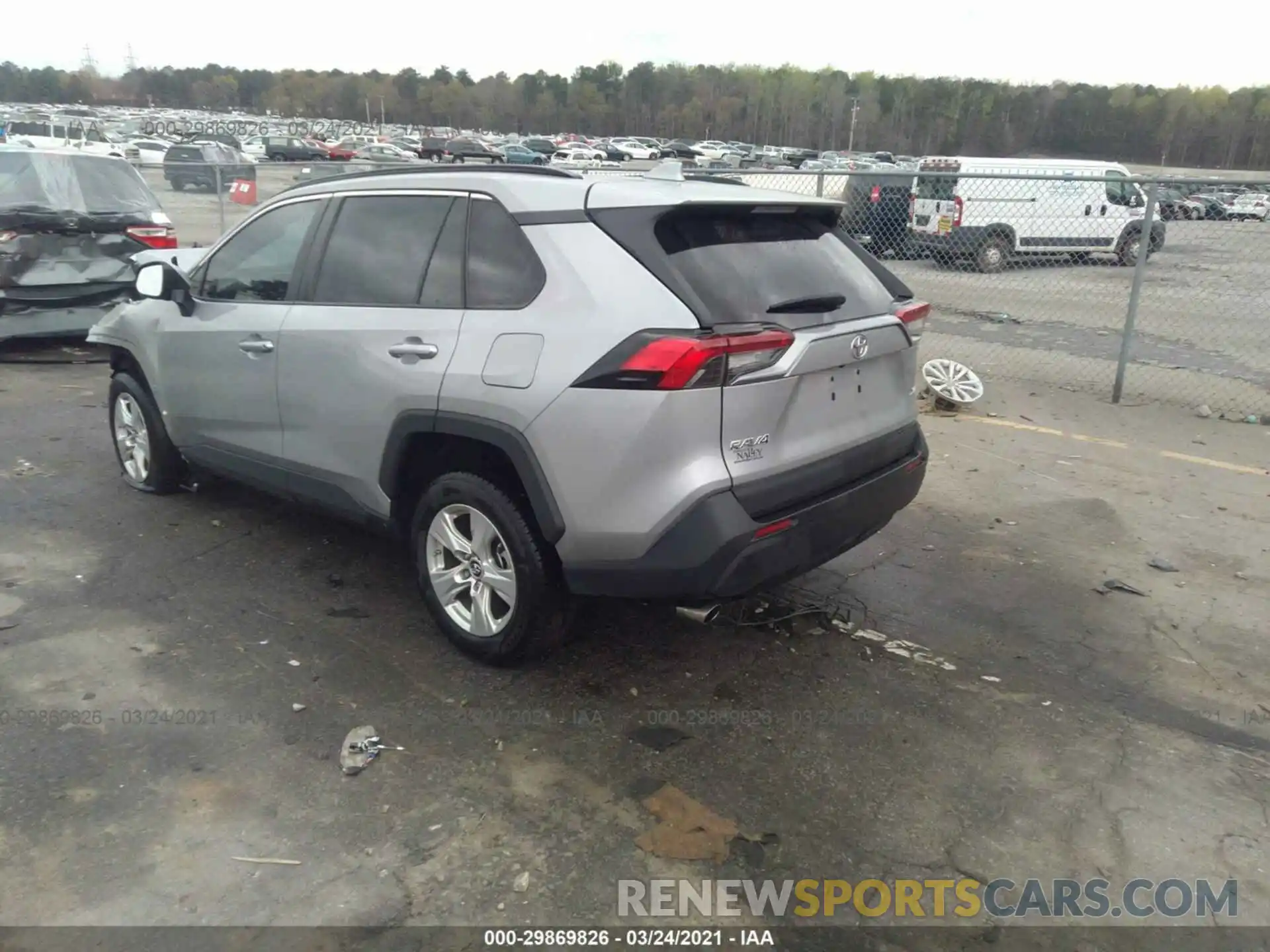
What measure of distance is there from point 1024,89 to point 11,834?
13037 cm

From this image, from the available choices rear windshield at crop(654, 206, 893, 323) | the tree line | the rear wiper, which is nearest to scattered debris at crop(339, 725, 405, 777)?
rear windshield at crop(654, 206, 893, 323)

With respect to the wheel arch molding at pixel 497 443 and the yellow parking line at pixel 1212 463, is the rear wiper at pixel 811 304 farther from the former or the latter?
the yellow parking line at pixel 1212 463

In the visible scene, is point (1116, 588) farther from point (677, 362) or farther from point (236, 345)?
point (236, 345)

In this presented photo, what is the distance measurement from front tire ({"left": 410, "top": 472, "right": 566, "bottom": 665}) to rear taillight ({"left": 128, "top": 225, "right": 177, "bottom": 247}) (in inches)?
257

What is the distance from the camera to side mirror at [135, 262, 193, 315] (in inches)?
192

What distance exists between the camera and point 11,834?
2.83 metres

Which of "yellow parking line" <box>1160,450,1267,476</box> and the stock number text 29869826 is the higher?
the stock number text 29869826

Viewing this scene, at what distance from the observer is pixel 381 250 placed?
13.1ft

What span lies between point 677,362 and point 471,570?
4.26ft

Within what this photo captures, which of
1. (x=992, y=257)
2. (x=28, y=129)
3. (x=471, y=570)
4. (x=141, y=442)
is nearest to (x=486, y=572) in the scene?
(x=471, y=570)

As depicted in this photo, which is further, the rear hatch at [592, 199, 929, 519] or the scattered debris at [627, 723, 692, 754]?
the scattered debris at [627, 723, 692, 754]

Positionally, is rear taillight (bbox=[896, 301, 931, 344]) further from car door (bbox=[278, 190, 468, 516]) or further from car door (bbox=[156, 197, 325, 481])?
car door (bbox=[156, 197, 325, 481])

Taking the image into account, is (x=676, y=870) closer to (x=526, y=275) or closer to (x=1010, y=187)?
(x=526, y=275)

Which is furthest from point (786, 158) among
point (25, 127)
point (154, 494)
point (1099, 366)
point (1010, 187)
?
point (154, 494)
